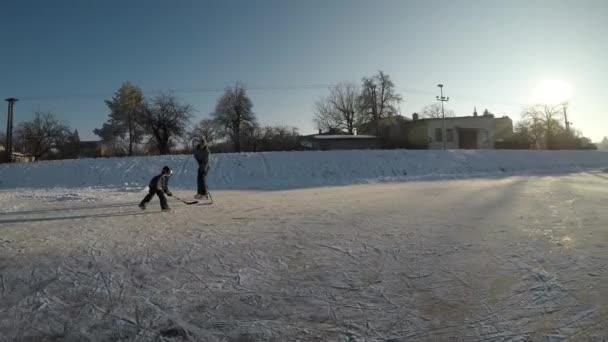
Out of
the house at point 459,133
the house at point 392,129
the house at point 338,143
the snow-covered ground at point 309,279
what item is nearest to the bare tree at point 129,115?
the house at point 338,143

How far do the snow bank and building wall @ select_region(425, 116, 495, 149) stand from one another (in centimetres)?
Result: 2048

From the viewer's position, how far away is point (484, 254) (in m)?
4.24

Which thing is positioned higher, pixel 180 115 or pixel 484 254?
pixel 180 115

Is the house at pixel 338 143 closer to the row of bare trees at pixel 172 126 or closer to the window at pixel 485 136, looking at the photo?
the row of bare trees at pixel 172 126

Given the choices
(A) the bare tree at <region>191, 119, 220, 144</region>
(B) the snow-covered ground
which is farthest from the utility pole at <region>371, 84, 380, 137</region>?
(B) the snow-covered ground

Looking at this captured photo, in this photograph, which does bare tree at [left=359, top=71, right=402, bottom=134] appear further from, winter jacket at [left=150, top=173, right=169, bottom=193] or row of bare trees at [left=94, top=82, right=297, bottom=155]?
winter jacket at [left=150, top=173, right=169, bottom=193]

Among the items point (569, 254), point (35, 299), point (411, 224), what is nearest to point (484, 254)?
point (569, 254)

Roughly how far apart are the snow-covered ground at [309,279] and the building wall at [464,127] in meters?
43.1

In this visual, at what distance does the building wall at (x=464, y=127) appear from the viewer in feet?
154

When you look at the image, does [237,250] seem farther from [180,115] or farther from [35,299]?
[180,115]

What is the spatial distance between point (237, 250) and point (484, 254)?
3.14 m

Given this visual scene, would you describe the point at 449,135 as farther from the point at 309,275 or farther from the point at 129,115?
the point at 309,275

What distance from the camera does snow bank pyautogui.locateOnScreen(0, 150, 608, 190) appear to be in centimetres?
1673

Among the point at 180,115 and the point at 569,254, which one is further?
the point at 180,115
